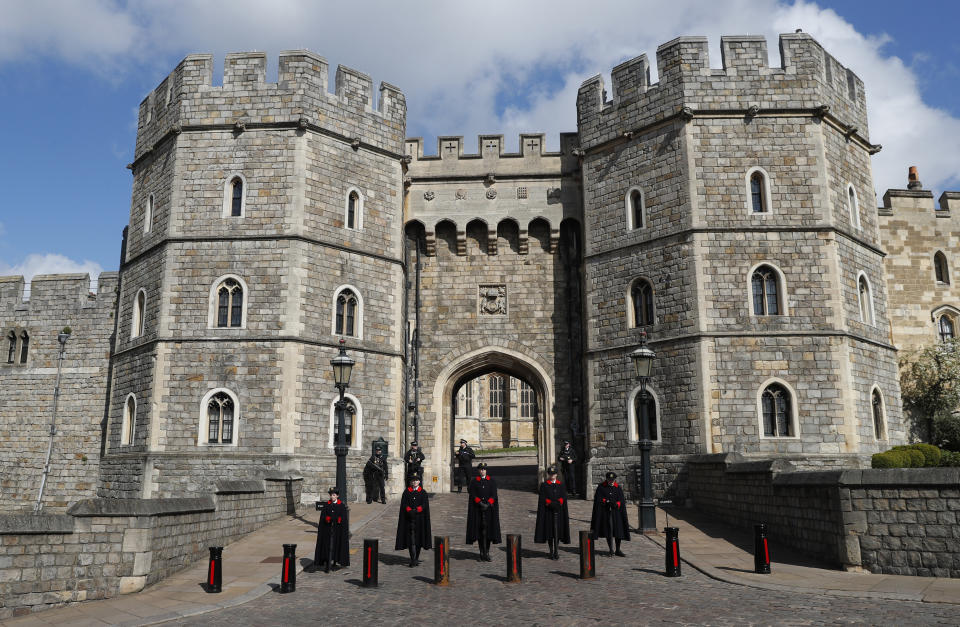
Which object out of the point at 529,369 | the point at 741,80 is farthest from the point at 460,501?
the point at 741,80

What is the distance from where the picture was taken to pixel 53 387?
24109mm

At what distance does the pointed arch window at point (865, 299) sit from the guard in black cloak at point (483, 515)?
12099 mm

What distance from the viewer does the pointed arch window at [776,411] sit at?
686 inches

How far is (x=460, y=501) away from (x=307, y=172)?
945 centimetres

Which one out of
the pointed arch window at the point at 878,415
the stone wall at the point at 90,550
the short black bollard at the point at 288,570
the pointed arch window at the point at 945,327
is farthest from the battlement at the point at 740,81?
the stone wall at the point at 90,550

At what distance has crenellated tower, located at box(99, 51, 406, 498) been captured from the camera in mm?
18328

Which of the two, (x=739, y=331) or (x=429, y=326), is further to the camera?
(x=429, y=326)

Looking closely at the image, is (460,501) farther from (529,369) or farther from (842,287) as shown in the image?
(842,287)

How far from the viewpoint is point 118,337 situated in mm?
20984

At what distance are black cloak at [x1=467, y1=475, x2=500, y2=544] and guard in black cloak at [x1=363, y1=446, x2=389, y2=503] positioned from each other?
6944mm

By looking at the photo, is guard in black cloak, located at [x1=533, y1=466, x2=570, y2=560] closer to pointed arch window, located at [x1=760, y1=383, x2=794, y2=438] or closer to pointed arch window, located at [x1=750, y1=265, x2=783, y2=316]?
pointed arch window, located at [x1=760, y1=383, x2=794, y2=438]

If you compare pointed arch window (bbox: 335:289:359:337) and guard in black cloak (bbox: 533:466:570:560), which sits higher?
pointed arch window (bbox: 335:289:359:337)

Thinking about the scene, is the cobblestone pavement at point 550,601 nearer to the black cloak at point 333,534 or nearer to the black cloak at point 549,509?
the black cloak at point 333,534

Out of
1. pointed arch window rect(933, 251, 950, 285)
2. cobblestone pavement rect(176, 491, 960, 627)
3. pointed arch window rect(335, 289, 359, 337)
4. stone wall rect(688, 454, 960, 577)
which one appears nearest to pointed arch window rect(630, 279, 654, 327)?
stone wall rect(688, 454, 960, 577)
